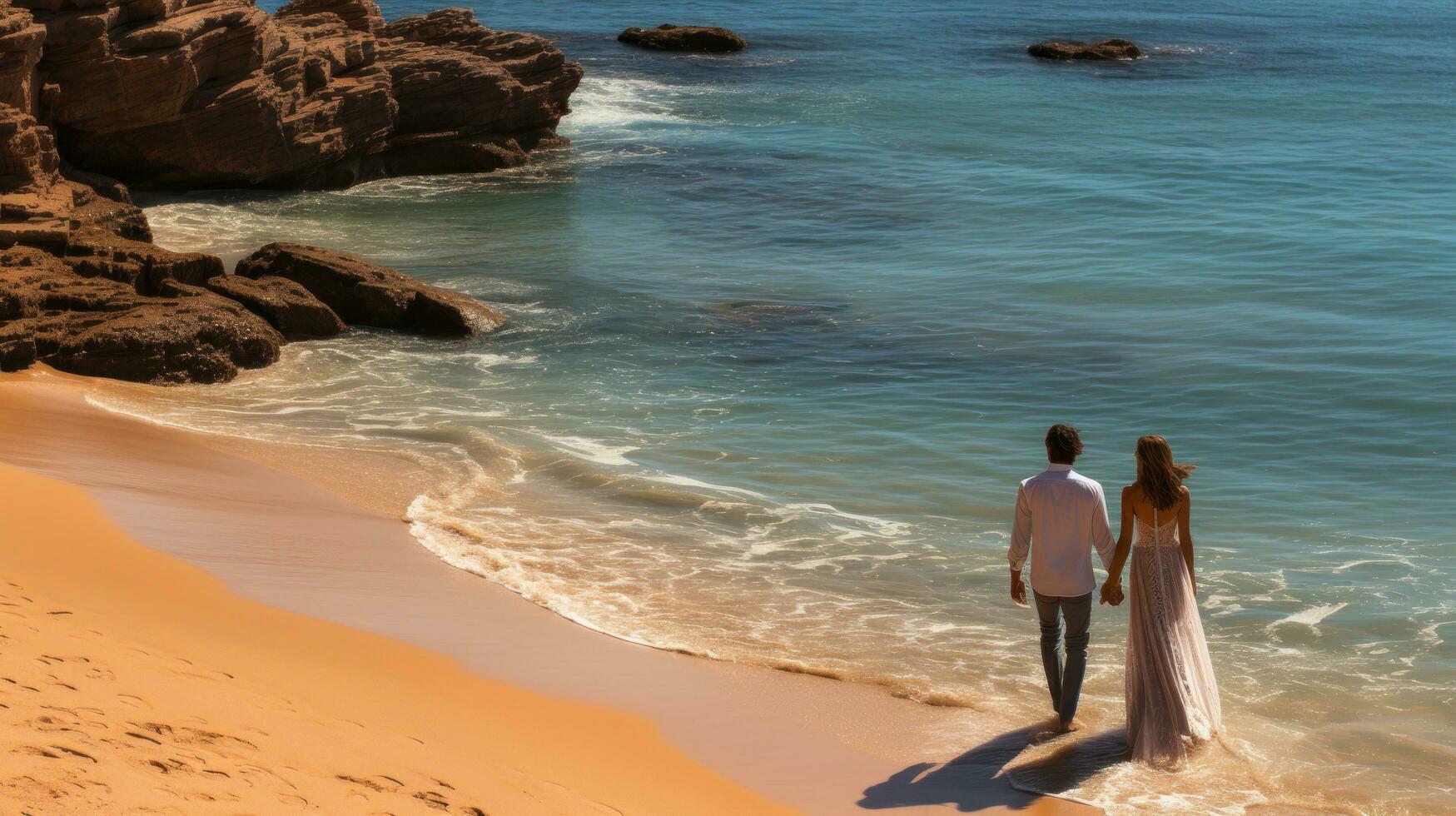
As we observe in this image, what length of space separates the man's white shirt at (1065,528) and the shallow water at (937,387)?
0.95 meters

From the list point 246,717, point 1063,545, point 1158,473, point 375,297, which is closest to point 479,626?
point 246,717

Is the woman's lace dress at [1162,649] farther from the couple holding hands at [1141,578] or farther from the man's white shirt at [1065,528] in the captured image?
the man's white shirt at [1065,528]

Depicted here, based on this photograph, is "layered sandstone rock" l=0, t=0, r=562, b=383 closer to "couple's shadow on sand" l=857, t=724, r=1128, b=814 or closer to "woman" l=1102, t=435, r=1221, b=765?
"couple's shadow on sand" l=857, t=724, r=1128, b=814

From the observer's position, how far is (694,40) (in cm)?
4578

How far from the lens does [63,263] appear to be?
15.1 meters

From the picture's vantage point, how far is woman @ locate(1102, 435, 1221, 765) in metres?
6.71

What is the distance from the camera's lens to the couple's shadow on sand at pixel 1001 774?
650 centimetres

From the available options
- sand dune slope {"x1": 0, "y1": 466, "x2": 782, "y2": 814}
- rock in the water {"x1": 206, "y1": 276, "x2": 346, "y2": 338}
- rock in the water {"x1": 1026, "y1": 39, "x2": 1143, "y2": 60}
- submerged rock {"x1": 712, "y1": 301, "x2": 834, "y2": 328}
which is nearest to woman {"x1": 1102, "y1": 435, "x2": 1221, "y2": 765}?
sand dune slope {"x1": 0, "y1": 466, "x2": 782, "y2": 814}

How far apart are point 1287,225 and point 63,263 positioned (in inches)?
718

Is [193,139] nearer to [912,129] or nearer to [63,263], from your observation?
[63,263]

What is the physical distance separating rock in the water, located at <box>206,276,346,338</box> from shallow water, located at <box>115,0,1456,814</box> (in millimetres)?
374

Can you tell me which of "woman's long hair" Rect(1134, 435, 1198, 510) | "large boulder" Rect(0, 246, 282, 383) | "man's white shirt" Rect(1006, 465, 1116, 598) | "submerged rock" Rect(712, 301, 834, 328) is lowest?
"submerged rock" Rect(712, 301, 834, 328)

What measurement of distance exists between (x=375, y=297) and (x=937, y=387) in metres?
6.95

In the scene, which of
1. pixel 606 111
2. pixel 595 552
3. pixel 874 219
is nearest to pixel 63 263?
pixel 595 552
